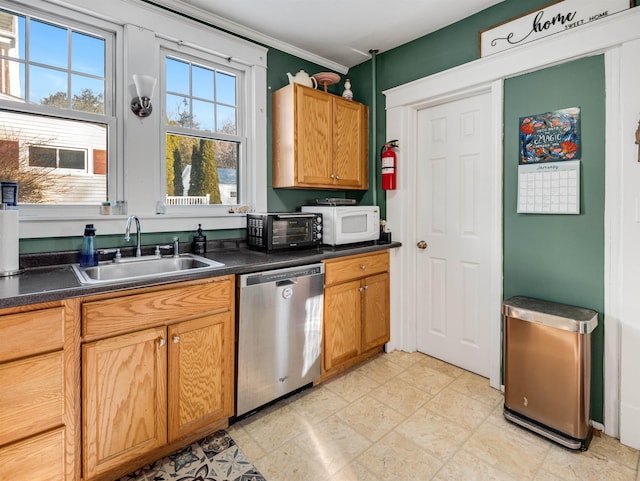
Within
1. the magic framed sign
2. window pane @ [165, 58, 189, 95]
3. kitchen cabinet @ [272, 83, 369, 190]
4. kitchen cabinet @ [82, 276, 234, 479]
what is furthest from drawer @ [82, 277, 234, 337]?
the magic framed sign

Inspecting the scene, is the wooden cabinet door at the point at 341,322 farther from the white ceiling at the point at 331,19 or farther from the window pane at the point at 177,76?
the white ceiling at the point at 331,19

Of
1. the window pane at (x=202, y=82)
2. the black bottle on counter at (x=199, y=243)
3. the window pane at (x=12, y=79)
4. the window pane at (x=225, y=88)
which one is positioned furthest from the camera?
the window pane at (x=225, y=88)

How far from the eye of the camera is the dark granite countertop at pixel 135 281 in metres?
1.35

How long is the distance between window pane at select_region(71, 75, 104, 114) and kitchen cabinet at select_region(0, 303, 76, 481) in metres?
1.33

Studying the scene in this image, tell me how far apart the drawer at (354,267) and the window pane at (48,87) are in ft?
6.12

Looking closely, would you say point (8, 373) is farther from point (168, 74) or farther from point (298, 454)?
point (168, 74)

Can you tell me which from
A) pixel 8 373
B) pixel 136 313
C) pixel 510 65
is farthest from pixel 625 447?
pixel 8 373

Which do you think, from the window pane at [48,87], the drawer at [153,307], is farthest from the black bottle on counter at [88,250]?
the window pane at [48,87]

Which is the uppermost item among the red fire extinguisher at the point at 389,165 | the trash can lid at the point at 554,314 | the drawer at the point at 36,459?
the red fire extinguisher at the point at 389,165

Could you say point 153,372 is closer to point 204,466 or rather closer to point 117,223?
point 204,466

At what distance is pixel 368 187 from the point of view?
129 inches

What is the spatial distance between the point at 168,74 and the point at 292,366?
2153 millimetres

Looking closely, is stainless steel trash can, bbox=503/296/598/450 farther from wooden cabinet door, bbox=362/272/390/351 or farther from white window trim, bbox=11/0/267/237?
white window trim, bbox=11/0/267/237

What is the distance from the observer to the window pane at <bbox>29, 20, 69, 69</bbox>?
77.0 inches
